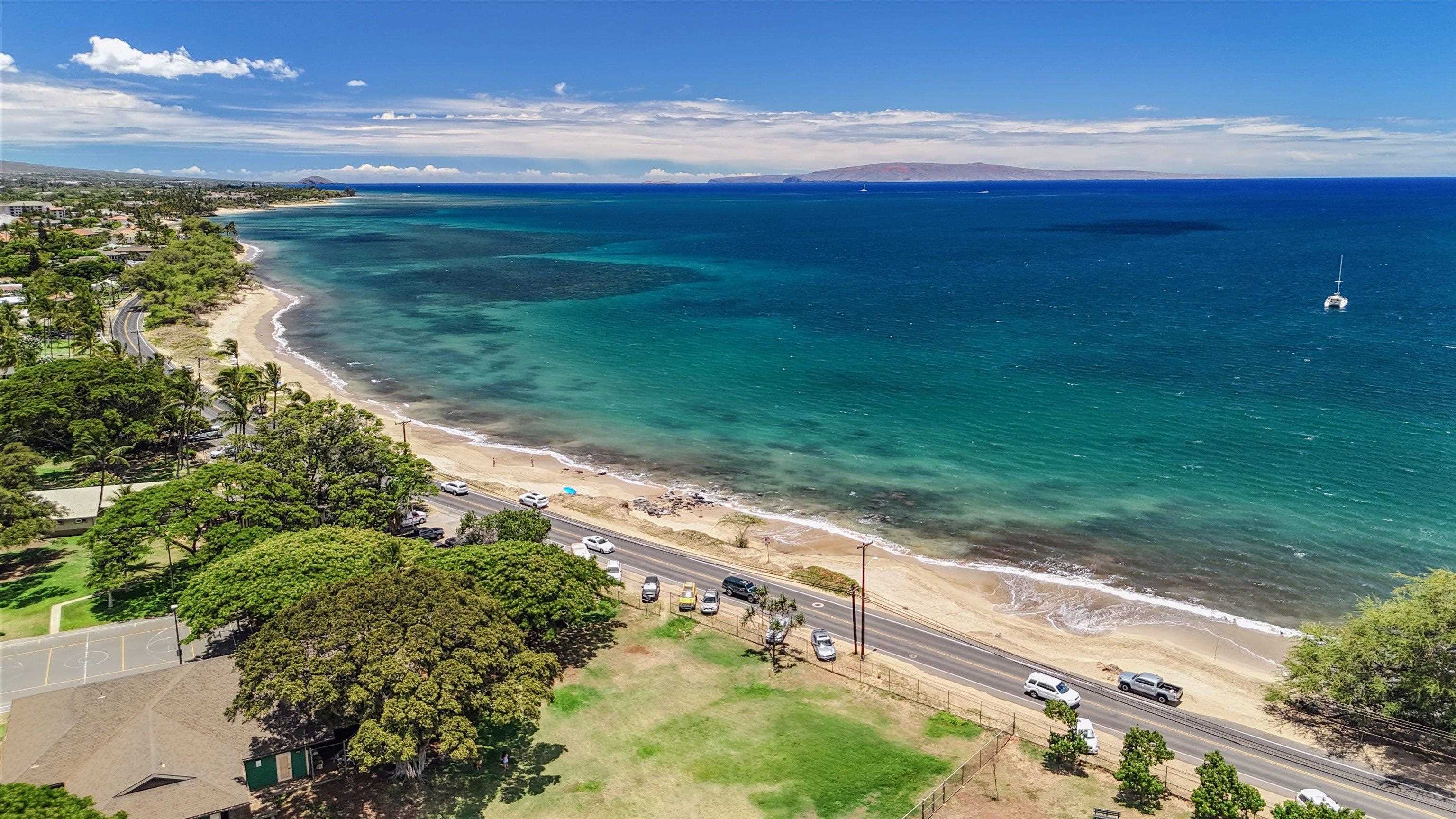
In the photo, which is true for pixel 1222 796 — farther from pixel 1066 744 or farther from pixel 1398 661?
pixel 1398 661

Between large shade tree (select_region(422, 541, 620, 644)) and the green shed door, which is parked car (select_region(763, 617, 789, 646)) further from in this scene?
the green shed door

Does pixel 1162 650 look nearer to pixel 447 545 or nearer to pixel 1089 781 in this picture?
pixel 1089 781

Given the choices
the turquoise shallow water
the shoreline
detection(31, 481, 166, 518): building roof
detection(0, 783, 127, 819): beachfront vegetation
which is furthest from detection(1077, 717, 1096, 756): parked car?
detection(31, 481, 166, 518): building roof

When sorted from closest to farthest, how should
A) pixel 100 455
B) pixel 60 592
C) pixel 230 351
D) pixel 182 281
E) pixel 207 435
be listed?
pixel 60 592, pixel 100 455, pixel 207 435, pixel 230 351, pixel 182 281

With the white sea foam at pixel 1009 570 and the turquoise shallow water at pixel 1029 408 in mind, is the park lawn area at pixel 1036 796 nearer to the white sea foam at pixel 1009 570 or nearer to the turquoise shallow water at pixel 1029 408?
the white sea foam at pixel 1009 570

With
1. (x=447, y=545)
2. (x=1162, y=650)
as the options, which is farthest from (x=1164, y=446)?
(x=447, y=545)

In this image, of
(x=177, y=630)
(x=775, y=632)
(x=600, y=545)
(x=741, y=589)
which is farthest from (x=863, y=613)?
(x=177, y=630)

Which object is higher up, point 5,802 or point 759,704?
point 5,802
